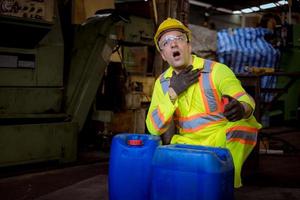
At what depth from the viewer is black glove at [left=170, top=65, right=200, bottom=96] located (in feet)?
7.49

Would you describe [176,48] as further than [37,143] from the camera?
No

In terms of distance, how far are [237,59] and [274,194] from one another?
17.4 feet

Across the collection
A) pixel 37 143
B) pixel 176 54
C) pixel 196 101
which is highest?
pixel 176 54

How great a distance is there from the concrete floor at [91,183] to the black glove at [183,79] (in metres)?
1.10

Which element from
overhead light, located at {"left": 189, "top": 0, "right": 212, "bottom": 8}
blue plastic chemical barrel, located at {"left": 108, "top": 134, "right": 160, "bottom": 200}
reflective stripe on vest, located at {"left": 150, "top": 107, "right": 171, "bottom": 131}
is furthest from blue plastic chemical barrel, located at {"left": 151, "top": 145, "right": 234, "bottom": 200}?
overhead light, located at {"left": 189, "top": 0, "right": 212, "bottom": 8}

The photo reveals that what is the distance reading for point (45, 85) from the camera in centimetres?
410

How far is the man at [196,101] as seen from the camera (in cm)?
229

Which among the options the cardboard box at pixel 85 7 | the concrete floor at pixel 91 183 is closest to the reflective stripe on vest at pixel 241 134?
the concrete floor at pixel 91 183

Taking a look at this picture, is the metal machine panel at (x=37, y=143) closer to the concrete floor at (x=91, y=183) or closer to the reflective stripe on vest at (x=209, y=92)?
the concrete floor at (x=91, y=183)

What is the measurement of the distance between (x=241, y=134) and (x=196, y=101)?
33 cm

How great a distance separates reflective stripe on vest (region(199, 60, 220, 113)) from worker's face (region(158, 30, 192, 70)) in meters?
0.14

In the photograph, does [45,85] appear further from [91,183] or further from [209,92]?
[209,92]

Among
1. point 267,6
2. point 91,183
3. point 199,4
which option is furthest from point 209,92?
point 267,6

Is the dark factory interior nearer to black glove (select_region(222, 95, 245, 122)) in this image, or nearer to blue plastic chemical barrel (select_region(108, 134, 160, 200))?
blue plastic chemical barrel (select_region(108, 134, 160, 200))
